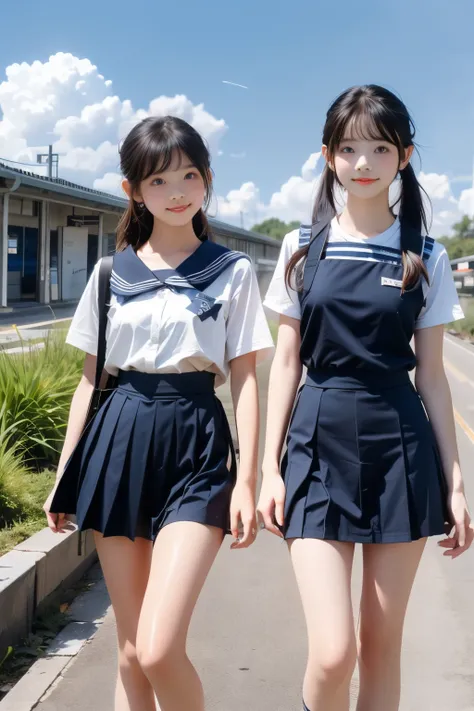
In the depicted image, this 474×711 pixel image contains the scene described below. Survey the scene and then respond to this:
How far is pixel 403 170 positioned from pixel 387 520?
44.0 inches

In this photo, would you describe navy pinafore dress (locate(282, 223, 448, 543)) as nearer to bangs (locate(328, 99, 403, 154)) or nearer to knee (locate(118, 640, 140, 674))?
bangs (locate(328, 99, 403, 154))

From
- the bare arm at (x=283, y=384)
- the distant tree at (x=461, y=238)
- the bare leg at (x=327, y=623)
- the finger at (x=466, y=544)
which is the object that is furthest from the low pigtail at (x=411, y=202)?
the distant tree at (x=461, y=238)

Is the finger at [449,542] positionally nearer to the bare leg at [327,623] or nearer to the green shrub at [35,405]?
the bare leg at [327,623]

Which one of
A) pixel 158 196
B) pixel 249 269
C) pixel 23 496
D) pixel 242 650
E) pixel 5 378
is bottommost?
pixel 242 650

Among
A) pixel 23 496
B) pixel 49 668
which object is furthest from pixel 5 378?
pixel 49 668

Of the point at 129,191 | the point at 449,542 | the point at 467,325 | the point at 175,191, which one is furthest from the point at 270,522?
the point at 467,325

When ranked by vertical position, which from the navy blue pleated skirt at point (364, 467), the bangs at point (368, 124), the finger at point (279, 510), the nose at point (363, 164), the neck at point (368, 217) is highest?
the bangs at point (368, 124)

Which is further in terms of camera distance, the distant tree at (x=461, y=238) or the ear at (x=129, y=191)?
the distant tree at (x=461, y=238)

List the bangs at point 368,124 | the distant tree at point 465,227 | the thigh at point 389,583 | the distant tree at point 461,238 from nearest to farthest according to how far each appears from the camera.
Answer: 1. the thigh at point 389,583
2. the bangs at point 368,124
3. the distant tree at point 461,238
4. the distant tree at point 465,227

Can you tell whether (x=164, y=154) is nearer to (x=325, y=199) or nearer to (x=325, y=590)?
(x=325, y=199)

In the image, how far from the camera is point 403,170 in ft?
8.93

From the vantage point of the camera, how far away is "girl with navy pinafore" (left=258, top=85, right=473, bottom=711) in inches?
96.0

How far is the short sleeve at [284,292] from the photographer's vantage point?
262cm

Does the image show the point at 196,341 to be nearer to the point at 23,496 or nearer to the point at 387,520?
the point at 387,520
